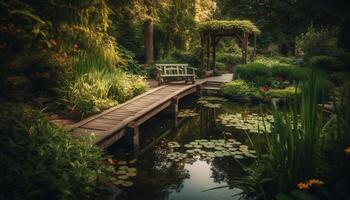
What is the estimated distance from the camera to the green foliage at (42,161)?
3645mm

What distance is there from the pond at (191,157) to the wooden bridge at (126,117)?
0.57 m

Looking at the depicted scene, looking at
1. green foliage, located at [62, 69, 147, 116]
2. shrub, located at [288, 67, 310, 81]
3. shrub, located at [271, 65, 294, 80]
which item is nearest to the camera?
green foliage, located at [62, 69, 147, 116]

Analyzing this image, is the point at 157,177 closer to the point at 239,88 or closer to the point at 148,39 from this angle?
the point at 239,88

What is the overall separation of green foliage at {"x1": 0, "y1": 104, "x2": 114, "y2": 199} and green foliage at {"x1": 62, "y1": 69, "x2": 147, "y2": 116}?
2531 millimetres

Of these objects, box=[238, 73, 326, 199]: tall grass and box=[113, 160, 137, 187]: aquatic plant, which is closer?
box=[238, 73, 326, 199]: tall grass

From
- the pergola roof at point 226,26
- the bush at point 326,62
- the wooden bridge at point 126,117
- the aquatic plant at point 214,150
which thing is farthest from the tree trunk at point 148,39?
the aquatic plant at point 214,150

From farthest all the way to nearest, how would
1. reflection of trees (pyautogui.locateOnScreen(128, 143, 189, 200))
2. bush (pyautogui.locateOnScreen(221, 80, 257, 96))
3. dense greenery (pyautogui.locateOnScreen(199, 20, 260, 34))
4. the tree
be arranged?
1. dense greenery (pyautogui.locateOnScreen(199, 20, 260, 34))
2. the tree
3. bush (pyautogui.locateOnScreen(221, 80, 257, 96))
4. reflection of trees (pyautogui.locateOnScreen(128, 143, 189, 200))

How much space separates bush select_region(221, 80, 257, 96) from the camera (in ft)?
46.0

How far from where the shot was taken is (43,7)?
6023 millimetres

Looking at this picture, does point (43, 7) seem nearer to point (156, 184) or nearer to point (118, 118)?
point (118, 118)

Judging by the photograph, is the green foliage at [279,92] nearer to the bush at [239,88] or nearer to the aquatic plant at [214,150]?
the bush at [239,88]

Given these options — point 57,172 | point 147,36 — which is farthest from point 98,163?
point 147,36

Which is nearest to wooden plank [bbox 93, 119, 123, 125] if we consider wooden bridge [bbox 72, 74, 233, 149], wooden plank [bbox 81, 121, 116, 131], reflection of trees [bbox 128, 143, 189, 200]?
wooden bridge [bbox 72, 74, 233, 149]

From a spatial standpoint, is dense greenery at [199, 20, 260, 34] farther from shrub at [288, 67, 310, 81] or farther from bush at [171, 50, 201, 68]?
shrub at [288, 67, 310, 81]
